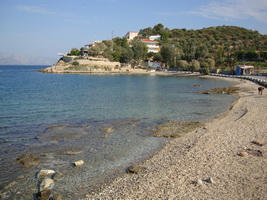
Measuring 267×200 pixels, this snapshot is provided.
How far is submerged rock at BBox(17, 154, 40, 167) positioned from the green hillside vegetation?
257 ft

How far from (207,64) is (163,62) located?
30.5 m

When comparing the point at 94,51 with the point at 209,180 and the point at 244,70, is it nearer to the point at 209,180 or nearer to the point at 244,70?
the point at 244,70

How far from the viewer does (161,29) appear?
17112 centimetres

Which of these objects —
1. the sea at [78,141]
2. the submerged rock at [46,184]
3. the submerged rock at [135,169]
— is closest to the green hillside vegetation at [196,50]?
the sea at [78,141]

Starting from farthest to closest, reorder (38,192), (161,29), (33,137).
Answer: (161,29) → (33,137) → (38,192)

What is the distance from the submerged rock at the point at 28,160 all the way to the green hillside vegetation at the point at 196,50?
257 feet

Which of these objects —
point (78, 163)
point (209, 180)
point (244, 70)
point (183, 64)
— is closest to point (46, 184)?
point (78, 163)

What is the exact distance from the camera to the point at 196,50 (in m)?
101

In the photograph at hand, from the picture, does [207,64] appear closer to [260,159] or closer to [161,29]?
Result: [260,159]

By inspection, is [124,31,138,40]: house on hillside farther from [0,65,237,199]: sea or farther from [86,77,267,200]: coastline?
[86,77,267,200]: coastline

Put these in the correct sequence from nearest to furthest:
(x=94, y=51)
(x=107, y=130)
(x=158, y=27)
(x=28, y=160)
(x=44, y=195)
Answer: (x=44, y=195), (x=28, y=160), (x=107, y=130), (x=94, y=51), (x=158, y=27)

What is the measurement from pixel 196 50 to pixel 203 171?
316 ft

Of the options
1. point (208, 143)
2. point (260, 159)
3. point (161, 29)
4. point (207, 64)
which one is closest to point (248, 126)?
point (208, 143)

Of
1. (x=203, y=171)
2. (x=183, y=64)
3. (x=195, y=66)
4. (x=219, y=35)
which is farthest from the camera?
(x=219, y=35)
